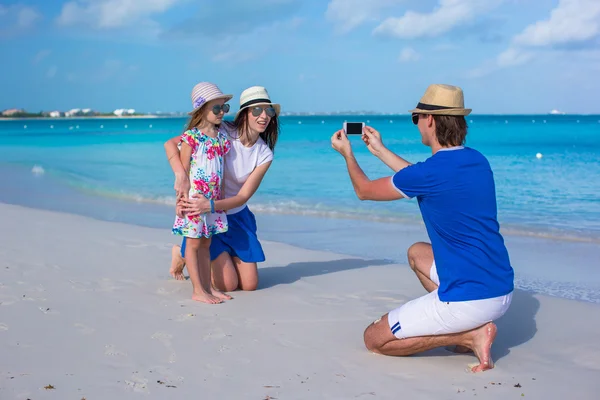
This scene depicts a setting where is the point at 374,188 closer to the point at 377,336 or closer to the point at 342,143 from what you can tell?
the point at 342,143

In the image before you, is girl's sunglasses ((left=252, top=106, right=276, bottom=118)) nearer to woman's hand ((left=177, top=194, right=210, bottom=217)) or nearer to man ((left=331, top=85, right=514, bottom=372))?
woman's hand ((left=177, top=194, right=210, bottom=217))

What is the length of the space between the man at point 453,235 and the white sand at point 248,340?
221mm

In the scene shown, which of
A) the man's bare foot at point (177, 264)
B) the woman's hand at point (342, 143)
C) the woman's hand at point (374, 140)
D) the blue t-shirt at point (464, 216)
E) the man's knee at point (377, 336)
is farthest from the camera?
the man's bare foot at point (177, 264)

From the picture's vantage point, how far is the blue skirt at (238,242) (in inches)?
220

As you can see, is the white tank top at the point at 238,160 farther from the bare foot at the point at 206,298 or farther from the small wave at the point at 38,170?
the small wave at the point at 38,170

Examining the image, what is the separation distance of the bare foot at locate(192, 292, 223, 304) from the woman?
0.38m

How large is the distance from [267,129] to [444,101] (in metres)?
2.15

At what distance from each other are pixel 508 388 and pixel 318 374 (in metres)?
0.98

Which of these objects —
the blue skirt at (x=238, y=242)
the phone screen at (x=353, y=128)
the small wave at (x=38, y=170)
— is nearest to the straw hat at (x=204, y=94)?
the blue skirt at (x=238, y=242)

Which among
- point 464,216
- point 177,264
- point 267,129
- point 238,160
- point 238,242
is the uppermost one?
point 267,129

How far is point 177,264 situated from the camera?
18.9 ft

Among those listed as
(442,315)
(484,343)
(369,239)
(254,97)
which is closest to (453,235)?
(442,315)

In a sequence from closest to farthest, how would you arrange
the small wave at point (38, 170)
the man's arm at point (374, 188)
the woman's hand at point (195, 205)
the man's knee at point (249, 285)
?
the man's arm at point (374, 188) < the woman's hand at point (195, 205) < the man's knee at point (249, 285) < the small wave at point (38, 170)

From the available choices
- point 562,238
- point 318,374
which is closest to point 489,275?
point 318,374
